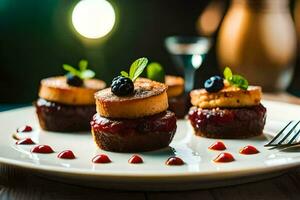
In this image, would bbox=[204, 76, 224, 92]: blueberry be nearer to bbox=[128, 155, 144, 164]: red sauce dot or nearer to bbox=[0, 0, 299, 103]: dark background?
bbox=[128, 155, 144, 164]: red sauce dot

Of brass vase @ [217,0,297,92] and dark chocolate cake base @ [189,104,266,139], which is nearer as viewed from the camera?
dark chocolate cake base @ [189,104,266,139]

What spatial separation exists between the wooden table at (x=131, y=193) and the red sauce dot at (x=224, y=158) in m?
0.16

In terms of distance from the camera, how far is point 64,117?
3432 millimetres

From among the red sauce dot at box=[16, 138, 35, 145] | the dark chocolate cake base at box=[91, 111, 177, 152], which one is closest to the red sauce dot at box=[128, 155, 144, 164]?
the dark chocolate cake base at box=[91, 111, 177, 152]

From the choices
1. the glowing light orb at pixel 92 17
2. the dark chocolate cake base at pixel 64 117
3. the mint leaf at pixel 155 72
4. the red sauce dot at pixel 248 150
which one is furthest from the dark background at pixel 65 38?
the red sauce dot at pixel 248 150

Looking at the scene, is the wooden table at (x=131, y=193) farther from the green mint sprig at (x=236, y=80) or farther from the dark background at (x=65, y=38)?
the dark background at (x=65, y=38)

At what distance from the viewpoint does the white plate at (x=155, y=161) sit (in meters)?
2.33

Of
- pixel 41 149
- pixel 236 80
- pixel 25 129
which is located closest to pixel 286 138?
pixel 236 80

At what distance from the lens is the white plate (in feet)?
7.63

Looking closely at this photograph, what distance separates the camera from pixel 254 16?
15.5 feet

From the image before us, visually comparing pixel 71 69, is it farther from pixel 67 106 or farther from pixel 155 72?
pixel 155 72

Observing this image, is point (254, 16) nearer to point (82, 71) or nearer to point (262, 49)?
point (262, 49)

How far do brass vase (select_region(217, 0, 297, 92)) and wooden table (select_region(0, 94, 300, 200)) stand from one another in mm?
2177

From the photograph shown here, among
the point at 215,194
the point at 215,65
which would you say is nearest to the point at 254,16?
the point at 215,65
